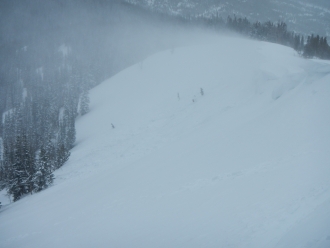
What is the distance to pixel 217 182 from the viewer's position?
37.0 ft

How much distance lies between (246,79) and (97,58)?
97657 millimetres

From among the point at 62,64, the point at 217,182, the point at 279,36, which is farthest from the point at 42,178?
the point at 62,64

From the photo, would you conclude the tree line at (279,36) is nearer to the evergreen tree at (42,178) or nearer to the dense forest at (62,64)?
the dense forest at (62,64)

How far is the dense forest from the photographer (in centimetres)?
3491

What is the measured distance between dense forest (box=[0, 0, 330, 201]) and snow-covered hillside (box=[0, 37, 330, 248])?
29.9 feet

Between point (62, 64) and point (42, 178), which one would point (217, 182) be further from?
point (62, 64)

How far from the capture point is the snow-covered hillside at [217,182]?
7.20 metres

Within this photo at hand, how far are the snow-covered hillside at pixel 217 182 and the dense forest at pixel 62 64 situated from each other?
9.12m

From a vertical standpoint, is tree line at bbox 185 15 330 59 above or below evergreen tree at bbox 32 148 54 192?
above

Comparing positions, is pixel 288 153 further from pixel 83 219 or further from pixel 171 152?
pixel 83 219

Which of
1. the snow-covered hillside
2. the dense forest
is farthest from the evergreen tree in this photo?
the snow-covered hillside

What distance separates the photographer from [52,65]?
413 ft

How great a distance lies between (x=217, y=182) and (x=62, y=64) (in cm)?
14627

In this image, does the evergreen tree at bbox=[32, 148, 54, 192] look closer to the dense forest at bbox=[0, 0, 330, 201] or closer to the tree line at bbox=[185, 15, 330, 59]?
the dense forest at bbox=[0, 0, 330, 201]
